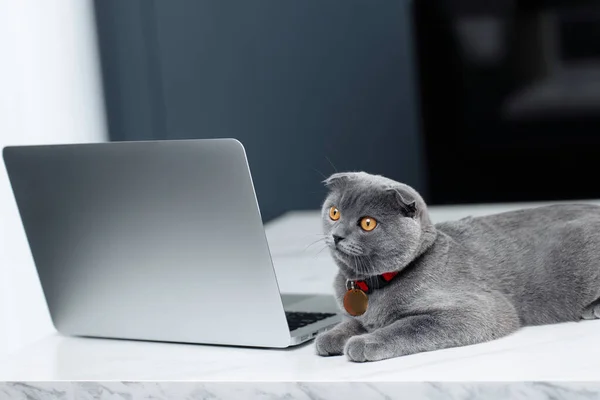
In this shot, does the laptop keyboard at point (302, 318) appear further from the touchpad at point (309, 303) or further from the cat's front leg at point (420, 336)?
the cat's front leg at point (420, 336)

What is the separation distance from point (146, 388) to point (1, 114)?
122 centimetres

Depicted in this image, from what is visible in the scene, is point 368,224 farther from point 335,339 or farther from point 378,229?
point 335,339

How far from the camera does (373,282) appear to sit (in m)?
1.11

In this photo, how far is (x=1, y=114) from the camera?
2039mm

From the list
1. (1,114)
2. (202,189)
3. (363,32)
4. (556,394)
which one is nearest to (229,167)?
(202,189)

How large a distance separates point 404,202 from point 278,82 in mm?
1953

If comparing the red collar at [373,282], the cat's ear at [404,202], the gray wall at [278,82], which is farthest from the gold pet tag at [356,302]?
the gray wall at [278,82]

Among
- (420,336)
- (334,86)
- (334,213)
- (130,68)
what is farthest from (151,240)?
(334,86)

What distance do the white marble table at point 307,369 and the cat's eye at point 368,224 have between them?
0.16m

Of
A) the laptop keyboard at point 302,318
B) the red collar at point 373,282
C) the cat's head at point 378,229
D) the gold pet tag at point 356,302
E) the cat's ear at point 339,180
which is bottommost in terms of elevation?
the laptop keyboard at point 302,318

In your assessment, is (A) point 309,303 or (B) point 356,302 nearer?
(B) point 356,302

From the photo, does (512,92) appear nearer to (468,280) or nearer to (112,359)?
(468,280)

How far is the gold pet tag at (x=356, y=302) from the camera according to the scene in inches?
44.0

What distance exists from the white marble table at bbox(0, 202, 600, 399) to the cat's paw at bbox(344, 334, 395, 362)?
0.03 ft
